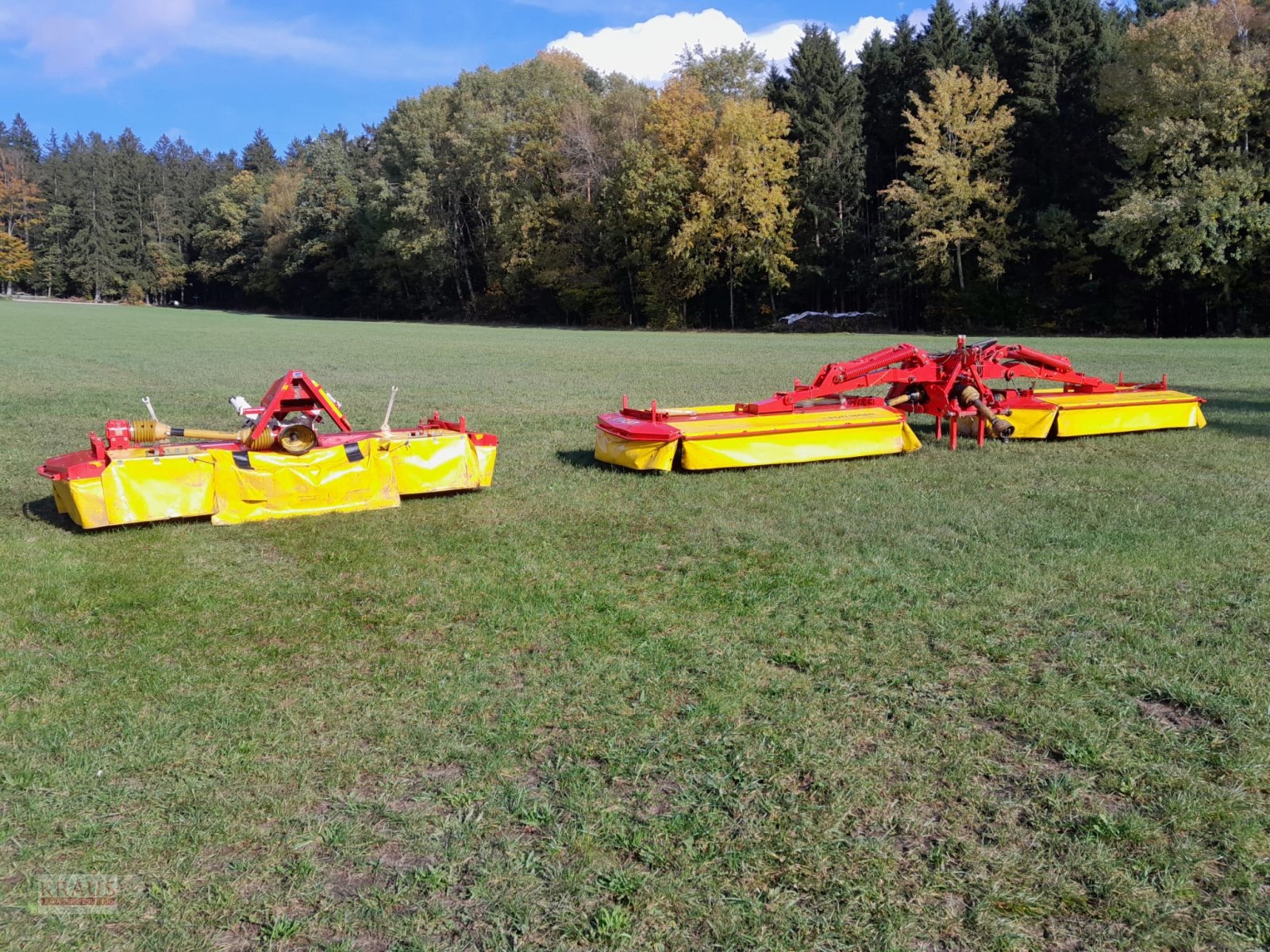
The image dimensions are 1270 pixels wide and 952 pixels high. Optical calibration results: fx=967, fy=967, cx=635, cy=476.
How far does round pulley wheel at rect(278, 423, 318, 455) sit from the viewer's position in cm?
838

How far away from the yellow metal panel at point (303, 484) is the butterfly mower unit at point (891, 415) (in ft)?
8.76

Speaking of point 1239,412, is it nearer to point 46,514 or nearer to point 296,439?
point 296,439

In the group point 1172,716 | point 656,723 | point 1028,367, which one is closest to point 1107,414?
point 1028,367

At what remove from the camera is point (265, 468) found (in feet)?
27.3

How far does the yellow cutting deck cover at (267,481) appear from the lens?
7.77 m

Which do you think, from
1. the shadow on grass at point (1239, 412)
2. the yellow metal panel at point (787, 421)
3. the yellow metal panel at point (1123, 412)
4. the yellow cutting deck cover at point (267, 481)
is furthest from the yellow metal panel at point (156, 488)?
the shadow on grass at point (1239, 412)

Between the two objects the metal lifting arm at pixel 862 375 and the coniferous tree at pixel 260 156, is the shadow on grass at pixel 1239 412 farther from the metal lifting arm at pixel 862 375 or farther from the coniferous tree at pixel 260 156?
the coniferous tree at pixel 260 156

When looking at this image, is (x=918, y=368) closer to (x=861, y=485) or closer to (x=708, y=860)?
(x=861, y=485)

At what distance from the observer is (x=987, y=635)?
544 cm

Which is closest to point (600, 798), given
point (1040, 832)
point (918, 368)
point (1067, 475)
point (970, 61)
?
point (1040, 832)

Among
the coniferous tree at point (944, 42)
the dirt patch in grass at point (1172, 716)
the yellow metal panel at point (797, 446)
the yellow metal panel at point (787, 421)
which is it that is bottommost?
the dirt patch in grass at point (1172, 716)

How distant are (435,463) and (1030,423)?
7222 millimetres

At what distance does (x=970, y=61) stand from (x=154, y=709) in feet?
176

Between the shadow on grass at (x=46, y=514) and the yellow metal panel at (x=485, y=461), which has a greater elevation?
the yellow metal panel at (x=485, y=461)
